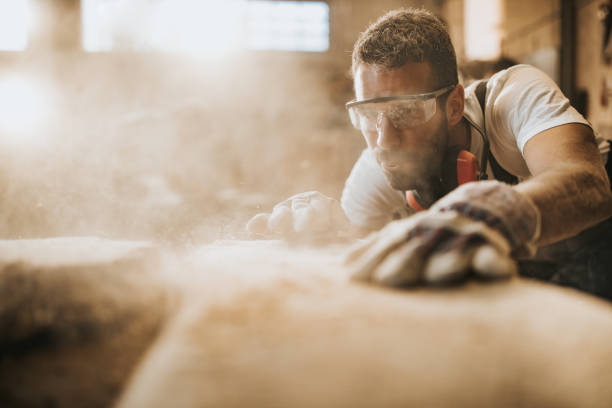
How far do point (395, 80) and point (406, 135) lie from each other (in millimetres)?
202

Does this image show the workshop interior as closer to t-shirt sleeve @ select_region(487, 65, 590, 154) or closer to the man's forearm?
the man's forearm

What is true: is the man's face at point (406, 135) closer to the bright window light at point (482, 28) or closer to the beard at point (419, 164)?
the beard at point (419, 164)

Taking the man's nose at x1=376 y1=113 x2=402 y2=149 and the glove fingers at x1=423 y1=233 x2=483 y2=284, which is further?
the man's nose at x1=376 y1=113 x2=402 y2=149

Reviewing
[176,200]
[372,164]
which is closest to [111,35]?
[176,200]

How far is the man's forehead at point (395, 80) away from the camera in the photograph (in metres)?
1.53

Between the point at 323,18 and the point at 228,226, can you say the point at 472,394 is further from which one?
the point at 323,18

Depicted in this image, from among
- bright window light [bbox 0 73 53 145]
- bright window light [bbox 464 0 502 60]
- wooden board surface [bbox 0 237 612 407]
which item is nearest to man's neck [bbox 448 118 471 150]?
wooden board surface [bbox 0 237 612 407]

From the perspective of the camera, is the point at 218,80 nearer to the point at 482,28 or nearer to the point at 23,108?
the point at 23,108

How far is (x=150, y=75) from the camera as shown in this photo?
6145 mm

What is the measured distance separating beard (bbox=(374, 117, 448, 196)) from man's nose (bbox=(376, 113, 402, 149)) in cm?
4

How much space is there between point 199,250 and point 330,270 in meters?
0.52

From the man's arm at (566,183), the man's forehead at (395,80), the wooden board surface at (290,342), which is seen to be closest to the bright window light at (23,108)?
the man's forehead at (395,80)

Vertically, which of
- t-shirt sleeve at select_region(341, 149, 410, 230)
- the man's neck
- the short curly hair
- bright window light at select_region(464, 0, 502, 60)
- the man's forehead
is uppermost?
bright window light at select_region(464, 0, 502, 60)

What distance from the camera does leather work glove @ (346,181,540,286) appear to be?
2.56 ft
